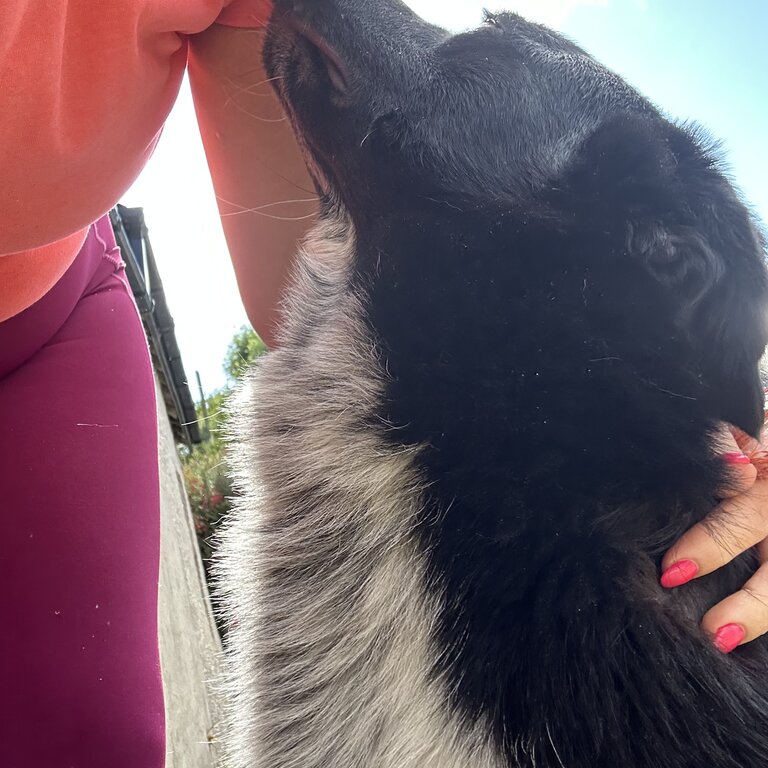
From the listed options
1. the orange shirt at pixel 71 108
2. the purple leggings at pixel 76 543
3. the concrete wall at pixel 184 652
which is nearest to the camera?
the orange shirt at pixel 71 108

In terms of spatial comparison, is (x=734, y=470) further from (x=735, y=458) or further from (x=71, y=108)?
(x=71, y=108)

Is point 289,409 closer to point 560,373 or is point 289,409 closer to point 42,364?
point 42,364

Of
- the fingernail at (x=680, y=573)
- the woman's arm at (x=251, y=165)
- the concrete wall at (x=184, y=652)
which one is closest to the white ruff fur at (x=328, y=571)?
the woman's arm at (x=251, y=165)

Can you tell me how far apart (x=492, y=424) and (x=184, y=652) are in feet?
5.74

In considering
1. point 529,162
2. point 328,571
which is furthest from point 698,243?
point 328,571

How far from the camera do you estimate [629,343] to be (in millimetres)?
1165

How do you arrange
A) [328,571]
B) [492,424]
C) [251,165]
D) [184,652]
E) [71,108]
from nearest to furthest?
[71,108] → [492,424] → [328,571] → [251,165] → [184,652]

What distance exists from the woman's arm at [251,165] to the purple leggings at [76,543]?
40cm

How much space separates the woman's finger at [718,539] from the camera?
43.3 inches

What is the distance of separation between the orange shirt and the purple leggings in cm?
14

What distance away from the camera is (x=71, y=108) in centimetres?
101

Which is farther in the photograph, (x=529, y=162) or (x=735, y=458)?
(x=529, y=162)

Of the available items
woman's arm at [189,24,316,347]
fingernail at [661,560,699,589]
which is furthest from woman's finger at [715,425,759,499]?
woman's arm at [189,24,316,347]

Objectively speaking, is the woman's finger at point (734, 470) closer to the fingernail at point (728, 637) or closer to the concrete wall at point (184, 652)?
the fingernail at point (728, 637)
